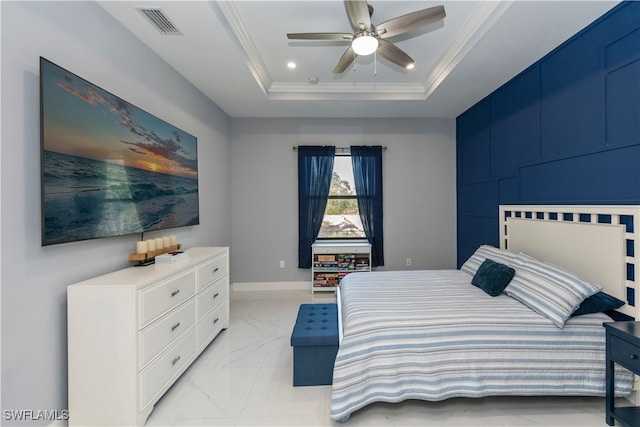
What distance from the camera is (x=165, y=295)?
74.0 inches

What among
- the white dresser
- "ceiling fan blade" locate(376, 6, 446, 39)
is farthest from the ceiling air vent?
the white dresser

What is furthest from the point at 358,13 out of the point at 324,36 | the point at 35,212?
the point at 35,212

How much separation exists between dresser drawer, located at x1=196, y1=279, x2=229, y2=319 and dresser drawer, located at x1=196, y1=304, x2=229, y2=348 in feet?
0.22

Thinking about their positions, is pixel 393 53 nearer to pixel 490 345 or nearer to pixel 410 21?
pixel 410 21

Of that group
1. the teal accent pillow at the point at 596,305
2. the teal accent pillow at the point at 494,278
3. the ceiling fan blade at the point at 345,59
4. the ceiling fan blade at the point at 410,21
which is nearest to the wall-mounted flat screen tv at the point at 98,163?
the ceiling fan blade at the point at 345,59

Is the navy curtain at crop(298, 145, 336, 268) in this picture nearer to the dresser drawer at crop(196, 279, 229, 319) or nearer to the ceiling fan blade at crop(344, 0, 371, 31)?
the dresser drawer at crop(196, 279, 229, 319)

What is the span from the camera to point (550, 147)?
8.38ft

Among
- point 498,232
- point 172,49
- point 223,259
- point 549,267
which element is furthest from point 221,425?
point 498,232

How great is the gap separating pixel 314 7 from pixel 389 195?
9.53ft

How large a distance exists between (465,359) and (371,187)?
2.98 metres

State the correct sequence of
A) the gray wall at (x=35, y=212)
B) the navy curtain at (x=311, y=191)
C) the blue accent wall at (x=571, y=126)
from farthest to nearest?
1. the navy curtain at (x=311, y=191)
2. the blue accent wall at (x=571, y=126)
3. the gray wall at (x=35, y=212)

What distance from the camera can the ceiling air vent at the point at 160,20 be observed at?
196cm

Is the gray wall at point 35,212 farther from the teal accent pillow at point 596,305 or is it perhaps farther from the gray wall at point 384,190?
the teal accent pillow at point 596,305

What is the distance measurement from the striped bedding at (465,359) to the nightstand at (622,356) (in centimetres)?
10
